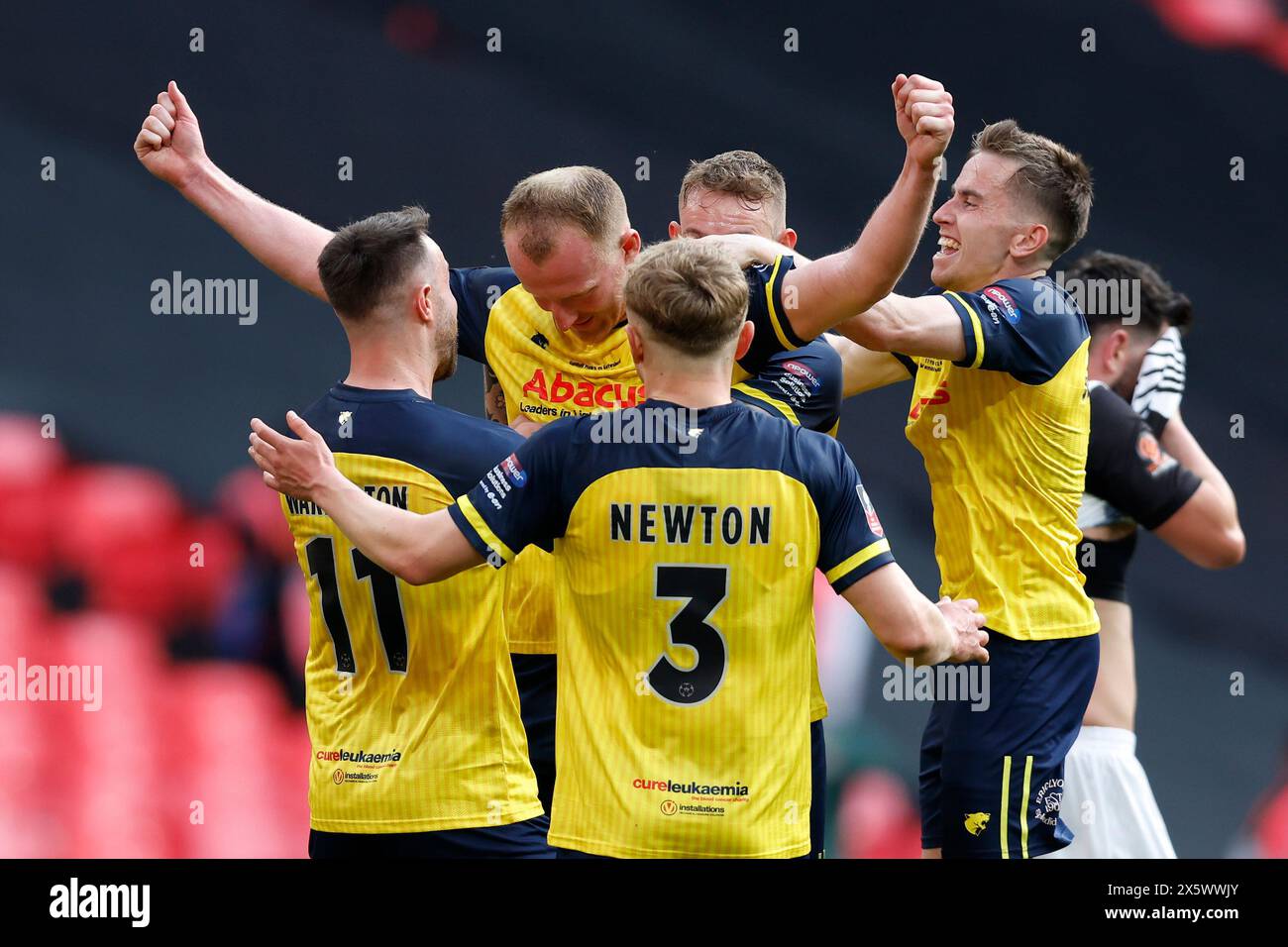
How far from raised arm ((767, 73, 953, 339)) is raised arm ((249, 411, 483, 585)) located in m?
0.96

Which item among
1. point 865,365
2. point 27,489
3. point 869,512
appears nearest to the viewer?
point 869,512

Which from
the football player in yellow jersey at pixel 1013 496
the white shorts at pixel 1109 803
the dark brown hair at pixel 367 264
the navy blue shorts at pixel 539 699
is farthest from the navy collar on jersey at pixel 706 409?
the white shorts at pixel 1109 803

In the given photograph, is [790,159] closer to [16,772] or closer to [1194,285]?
[1194,285]

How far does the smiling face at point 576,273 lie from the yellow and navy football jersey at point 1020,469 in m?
0.88

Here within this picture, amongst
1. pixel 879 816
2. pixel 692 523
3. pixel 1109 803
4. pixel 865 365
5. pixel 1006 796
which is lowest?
pixel 879 816

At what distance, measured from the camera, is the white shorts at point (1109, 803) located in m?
5.01

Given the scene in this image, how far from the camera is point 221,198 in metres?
4.04

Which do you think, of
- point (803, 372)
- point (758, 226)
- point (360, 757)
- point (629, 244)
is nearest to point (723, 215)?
point (758, 226)

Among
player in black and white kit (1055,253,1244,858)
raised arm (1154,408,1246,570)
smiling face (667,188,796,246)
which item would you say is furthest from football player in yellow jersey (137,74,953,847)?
raised arm (1154,408,1246,570)

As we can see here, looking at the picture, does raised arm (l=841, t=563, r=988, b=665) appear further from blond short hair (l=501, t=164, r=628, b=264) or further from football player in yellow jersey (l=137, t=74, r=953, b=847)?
blond short hair (l=501, t=164, r=628, b=264)

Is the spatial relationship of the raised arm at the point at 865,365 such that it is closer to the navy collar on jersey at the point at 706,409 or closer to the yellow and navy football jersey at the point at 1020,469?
the yellow and navy football jersey at the point at 1020,469

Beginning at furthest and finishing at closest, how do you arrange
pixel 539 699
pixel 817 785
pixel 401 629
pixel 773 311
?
1. pixel 539 699
2. pixel 817 785
3. pixel 773 311
4. pixel 401 629

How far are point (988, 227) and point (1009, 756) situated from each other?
4.54 feet

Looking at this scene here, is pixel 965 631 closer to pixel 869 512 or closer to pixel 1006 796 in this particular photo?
pixel 869 512
